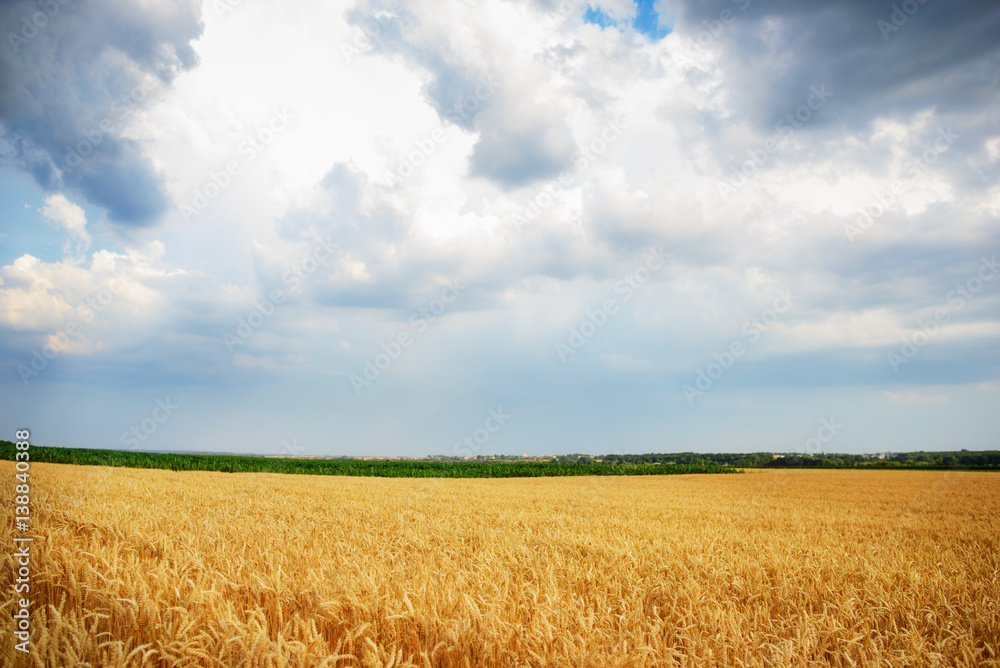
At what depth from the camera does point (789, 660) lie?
3.64m

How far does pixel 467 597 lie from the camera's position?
148 inches

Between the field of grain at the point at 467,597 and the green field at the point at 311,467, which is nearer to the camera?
the field of grain at the point at 467,597

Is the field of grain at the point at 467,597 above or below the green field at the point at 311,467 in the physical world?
above

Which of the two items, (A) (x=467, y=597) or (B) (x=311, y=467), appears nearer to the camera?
(A) (x=467, y=597)

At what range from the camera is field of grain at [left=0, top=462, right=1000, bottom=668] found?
3.35m

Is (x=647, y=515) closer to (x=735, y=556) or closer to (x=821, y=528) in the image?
(x=821, y=528)

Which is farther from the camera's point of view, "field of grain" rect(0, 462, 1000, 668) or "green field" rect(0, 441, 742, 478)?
Answer: "green field" rect(0, 441, 742, 478)

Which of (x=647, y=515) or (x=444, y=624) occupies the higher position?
(x=444, y=624)

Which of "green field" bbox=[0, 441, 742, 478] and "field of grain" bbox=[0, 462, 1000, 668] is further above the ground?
"field of grain" bbox=[0, 462, 1000, 668]

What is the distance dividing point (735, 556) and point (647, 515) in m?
7.58

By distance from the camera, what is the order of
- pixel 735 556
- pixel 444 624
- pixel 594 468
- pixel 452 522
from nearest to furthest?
1. pixel 444 624
2. pixel 735 556
3. pixel 452 522
4. pixel 594 468

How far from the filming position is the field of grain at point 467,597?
132 inches

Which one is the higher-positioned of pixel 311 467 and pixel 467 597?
pixel 467 597

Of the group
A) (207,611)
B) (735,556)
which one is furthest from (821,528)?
(207,611)
